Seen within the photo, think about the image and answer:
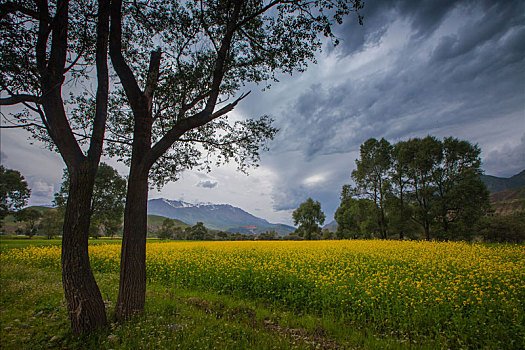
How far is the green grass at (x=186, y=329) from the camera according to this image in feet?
12.5

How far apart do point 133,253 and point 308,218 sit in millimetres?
53673

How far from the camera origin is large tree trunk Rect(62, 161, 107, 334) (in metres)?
4.16

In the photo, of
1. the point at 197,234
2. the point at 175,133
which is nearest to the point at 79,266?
the point at 175,133

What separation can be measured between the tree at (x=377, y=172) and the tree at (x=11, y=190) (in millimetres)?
48995

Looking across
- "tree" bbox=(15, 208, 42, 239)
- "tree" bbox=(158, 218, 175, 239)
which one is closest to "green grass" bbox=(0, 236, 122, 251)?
"tree" bbox=(15, 208, 42, 239)

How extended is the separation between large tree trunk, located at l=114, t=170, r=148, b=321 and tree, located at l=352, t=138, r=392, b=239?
31.9 meters

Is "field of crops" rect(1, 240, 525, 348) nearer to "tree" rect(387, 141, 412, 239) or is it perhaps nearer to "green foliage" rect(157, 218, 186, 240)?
"tree" rect(387, 141, 412, 239)

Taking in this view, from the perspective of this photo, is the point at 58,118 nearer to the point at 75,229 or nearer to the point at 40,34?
the point at 40,34

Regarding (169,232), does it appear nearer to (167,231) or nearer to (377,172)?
(167,231)

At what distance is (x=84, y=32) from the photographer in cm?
598

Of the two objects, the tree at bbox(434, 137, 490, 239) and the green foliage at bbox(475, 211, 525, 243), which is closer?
the green foliage at bbox(475, 211, 525, 243)

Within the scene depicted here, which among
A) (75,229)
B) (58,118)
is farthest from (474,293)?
(58,118)

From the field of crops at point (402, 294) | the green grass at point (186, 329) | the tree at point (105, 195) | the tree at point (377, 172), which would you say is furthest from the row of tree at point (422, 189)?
the tree at point (105, 195)

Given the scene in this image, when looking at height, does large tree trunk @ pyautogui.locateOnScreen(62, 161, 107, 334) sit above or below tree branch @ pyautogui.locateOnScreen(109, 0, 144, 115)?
below
